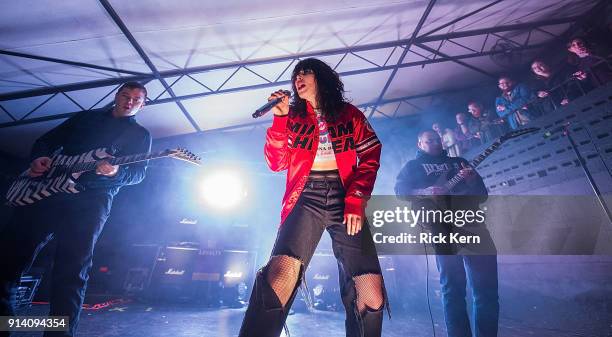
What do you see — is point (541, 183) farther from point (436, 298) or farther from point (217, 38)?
point (217, 38)

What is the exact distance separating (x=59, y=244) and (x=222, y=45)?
4.73 m

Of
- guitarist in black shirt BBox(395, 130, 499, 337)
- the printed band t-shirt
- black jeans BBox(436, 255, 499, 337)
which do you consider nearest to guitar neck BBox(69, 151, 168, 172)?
the printed band t-shirt

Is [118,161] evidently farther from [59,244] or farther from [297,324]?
[297,324]

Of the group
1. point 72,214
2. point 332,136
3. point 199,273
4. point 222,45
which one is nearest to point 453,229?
point 332,136

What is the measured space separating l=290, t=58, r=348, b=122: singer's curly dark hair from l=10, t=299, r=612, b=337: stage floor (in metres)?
3.04

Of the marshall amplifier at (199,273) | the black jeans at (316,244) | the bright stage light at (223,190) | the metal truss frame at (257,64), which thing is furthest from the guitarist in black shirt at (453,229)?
the bright stage light at (223,190)

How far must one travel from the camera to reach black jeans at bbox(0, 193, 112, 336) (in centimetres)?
187

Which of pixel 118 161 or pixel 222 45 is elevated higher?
pixel 222 45

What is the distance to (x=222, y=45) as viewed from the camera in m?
5.56

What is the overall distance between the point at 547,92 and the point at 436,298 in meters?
5.25

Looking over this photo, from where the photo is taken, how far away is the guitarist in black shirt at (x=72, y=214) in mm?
1896

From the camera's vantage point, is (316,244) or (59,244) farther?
(59,244)

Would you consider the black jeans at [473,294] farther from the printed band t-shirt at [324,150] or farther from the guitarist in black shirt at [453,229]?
the printed band t-shirt at [324,150]

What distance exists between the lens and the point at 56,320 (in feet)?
5.99
